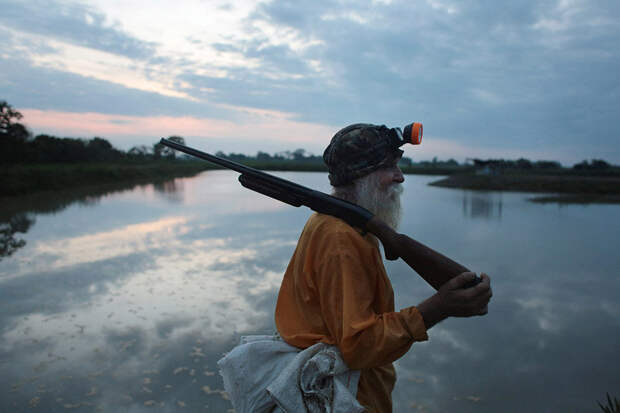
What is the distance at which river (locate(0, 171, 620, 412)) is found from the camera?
3945 mm

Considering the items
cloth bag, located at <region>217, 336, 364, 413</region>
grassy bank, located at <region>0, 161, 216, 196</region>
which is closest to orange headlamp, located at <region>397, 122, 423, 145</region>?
cloth bag, located at <region>217, 336, 364, 413</region>

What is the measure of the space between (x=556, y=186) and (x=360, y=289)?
33.0 metres

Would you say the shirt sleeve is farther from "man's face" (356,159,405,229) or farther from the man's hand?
"man's face" (356,159,405,229)

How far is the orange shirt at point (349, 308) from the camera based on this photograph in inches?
58.5

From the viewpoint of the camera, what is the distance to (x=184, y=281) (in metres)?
7.18

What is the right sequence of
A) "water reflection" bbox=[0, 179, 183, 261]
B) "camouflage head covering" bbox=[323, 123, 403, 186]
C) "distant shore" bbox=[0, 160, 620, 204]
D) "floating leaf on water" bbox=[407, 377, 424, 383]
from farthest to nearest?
1. "distant shore" bbox=[0, 160, 620, 204]
2. "water reflection" bbox=[0, 179, 183, 261]
3. "floating leaf on water" bbox=[407, 377, 424, 383]
4. "camouflage head covering" bbox=[323, 123, 403, 186]

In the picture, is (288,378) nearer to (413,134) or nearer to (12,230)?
(413,134)

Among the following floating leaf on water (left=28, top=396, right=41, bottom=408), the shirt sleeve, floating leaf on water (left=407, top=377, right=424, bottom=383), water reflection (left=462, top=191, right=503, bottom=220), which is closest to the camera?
the shirt sleeve

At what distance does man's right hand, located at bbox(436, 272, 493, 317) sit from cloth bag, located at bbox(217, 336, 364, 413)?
0.46 m

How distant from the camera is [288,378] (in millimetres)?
1584

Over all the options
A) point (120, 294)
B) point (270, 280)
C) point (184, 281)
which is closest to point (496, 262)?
point (270, 280)

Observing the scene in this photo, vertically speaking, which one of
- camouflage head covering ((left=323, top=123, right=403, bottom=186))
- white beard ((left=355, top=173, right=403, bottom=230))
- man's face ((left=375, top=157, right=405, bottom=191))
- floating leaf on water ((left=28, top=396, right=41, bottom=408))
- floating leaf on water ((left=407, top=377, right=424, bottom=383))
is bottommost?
floating leaf on water ((left=407, top=377, right=424, bottom=383))

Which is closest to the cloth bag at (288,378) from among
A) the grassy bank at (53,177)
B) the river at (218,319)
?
the river at (218,319)

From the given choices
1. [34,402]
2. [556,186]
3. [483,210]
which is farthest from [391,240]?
[556,186]
